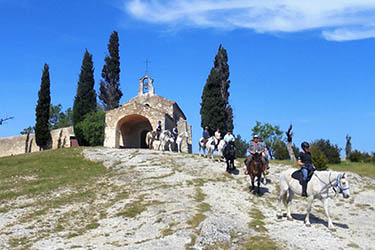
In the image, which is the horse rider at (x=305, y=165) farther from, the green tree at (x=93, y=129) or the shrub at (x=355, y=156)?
the green tree at (x=93, y=129)

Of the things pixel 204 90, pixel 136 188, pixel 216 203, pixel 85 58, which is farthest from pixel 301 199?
pixel 85 58

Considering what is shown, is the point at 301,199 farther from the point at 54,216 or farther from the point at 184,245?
the point at 54,216

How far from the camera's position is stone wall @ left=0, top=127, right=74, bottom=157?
161ft

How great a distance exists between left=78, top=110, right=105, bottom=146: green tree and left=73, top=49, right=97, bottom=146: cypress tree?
225 cm

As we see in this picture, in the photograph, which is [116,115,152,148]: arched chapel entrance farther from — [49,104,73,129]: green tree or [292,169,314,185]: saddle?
Result: [49,104,73,129]: green tree

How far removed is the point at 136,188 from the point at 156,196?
7.31 ft

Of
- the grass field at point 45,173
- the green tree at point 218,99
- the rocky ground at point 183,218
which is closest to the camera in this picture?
the rocky ground at point 183,218

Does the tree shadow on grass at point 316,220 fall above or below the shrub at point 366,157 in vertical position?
below

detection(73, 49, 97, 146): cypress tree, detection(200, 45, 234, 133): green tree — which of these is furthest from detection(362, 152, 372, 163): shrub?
detection(73, 49, 97, 146): cypress tree

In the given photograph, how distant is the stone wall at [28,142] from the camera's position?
48.9m

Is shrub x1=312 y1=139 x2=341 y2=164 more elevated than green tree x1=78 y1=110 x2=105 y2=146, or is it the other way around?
green tree x1=78 y1=110 x2=105 y2=146

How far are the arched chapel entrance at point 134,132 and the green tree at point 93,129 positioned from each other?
3.84 metres

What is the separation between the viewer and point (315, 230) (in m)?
12.4

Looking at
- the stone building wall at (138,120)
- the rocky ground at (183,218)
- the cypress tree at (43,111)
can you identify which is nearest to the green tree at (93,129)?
the stone building wall at (138,120)
